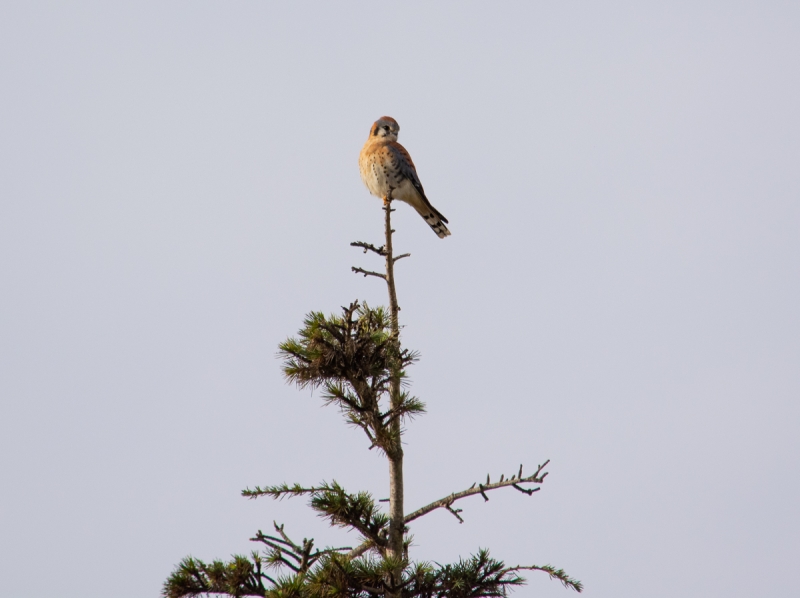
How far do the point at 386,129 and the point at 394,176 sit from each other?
1.03 m

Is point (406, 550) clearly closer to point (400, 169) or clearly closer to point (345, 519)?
point (345, 519)

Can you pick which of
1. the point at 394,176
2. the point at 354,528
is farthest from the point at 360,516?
the point at 394,176

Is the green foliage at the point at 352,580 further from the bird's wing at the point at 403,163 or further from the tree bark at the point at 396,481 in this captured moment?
the bird's wing at the point at 403,163

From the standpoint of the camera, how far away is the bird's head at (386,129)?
10.4 m

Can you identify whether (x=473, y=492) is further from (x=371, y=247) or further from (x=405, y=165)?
(x=405, y=165)

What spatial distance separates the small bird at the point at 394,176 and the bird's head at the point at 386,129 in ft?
0.18

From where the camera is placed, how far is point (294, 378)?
4.85 m

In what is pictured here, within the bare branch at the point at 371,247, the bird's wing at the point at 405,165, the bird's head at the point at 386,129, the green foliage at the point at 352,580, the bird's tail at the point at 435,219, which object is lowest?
the green foliage at the point at 352,580

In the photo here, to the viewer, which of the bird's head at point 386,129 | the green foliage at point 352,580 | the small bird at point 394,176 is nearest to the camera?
the green foliage at point 352,580

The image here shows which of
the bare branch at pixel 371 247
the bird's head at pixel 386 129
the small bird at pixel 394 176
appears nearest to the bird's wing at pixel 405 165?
the small bird at pixel 394 176

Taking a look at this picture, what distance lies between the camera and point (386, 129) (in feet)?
34.3

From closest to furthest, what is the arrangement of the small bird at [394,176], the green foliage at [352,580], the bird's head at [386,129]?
the green foliage at [352,580] < the small bird at [394,176] < the bird's head at [386,129]

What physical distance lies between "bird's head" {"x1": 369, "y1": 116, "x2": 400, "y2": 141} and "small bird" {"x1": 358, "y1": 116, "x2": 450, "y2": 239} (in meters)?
0.05

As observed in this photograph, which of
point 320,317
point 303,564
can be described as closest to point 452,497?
point 303,564
